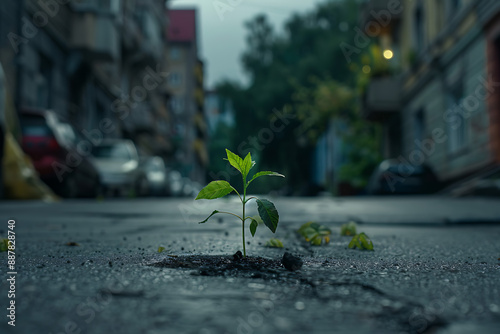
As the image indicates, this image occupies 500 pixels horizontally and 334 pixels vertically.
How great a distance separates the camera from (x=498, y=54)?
9.93m

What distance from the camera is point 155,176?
15.3m

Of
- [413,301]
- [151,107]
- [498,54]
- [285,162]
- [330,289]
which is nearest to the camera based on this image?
[413,301]

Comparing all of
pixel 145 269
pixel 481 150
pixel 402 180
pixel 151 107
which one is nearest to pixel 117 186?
pixel 402 180

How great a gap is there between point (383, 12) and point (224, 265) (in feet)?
57.8

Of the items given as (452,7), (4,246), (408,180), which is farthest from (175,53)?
(4,246)

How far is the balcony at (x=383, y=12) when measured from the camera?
17.5 meters

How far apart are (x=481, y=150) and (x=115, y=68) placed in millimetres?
14327

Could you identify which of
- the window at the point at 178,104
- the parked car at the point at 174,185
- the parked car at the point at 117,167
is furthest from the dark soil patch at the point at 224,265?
the window at the point at 178,104

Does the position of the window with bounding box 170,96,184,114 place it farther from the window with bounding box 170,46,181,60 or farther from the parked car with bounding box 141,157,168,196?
the parked car with bounding box 141,157,168,196

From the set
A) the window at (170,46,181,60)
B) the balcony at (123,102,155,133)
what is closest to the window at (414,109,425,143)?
the balcony at (123,102,155,133)

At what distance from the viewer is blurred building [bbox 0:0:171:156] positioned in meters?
11.0

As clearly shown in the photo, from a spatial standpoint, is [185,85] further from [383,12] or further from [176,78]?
[383,12]

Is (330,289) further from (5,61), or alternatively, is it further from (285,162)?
(285,162)

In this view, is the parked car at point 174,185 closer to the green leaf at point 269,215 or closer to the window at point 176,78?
the green leaf at point 269,215
